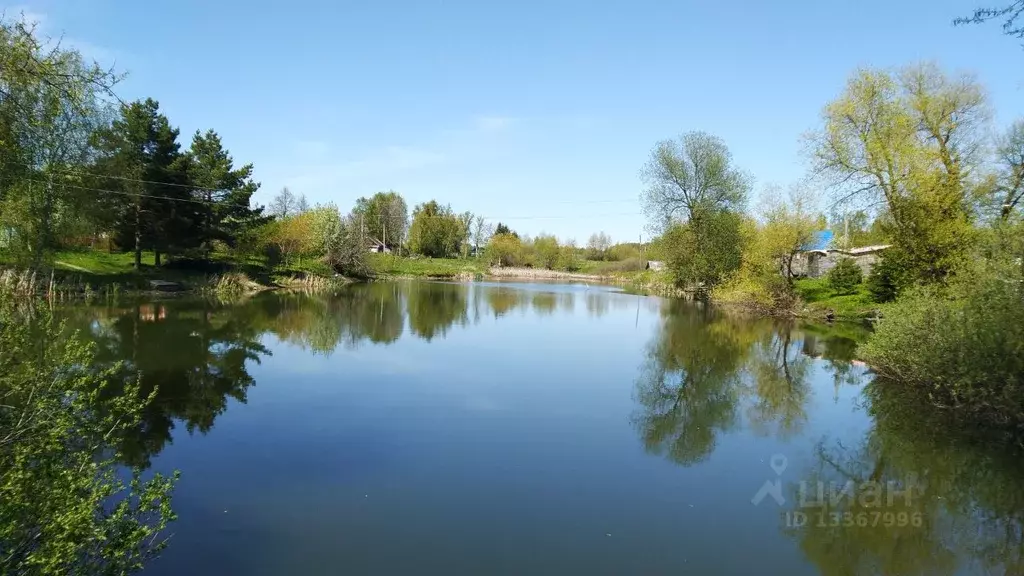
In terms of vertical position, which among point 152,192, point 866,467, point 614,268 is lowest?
point 866,467

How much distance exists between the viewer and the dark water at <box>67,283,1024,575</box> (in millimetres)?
5266

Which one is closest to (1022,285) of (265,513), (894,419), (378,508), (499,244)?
(894,419)

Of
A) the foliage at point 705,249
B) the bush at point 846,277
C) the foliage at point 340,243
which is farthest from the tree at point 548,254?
the bush at point 846,277

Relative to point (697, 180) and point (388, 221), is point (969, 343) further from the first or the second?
point (388, 221)

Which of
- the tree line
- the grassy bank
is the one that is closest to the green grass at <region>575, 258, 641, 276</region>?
the tree line

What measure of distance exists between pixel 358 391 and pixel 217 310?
15.8 meters

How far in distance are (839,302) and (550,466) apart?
91.6 ft

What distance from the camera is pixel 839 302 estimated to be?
2962 centimetres

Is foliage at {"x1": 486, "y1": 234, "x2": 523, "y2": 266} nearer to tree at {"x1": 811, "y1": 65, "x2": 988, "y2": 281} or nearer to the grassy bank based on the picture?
the grassy bank

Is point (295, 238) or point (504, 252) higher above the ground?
point (504, 252)

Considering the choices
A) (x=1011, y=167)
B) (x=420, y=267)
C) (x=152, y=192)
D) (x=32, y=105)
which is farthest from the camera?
(x=420, y=267)

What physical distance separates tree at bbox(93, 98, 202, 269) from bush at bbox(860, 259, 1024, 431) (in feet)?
98.0

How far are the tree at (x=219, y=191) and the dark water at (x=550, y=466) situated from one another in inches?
742

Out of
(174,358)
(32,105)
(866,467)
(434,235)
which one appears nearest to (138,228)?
(174,358)
